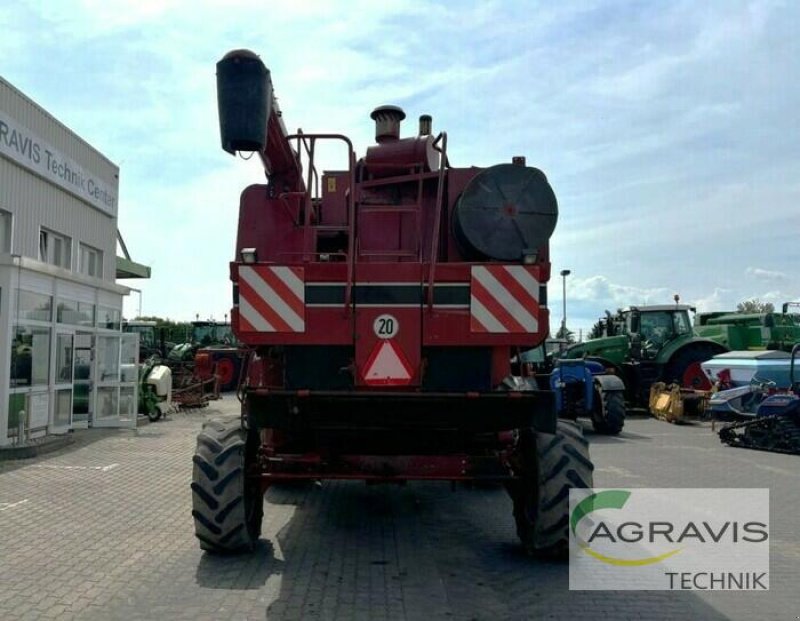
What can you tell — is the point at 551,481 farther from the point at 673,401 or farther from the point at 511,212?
the point at 673,401

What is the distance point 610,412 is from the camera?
1494 centimetres

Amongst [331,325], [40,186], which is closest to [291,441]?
[331,325]

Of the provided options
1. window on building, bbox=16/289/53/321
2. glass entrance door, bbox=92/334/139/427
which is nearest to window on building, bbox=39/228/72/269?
glass entrance door, bbox=92/334/139/427

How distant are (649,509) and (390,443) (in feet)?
12.4

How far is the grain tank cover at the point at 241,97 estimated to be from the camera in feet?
16.9

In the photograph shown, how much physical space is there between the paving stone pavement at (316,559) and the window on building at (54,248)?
7622 mm

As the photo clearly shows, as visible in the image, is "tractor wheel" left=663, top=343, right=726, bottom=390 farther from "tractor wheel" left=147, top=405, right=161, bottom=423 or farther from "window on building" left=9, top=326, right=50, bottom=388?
"window on building" left=9, top=326, right=50, bottom=388

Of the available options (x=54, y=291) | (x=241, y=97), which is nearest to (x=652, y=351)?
(x=54, y=291)

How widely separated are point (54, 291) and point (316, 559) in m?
9.37

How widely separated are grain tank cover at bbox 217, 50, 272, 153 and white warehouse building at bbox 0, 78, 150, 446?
7.79 metres

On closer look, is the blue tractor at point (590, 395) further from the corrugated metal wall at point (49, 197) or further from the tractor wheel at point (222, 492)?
the corrugated metal wall at point (49, 197)

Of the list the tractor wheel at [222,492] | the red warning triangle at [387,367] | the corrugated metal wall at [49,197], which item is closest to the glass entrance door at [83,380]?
the corrugated metal wall at [49,197]

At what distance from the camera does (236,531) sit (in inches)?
217

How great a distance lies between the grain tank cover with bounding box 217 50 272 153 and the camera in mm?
5164
